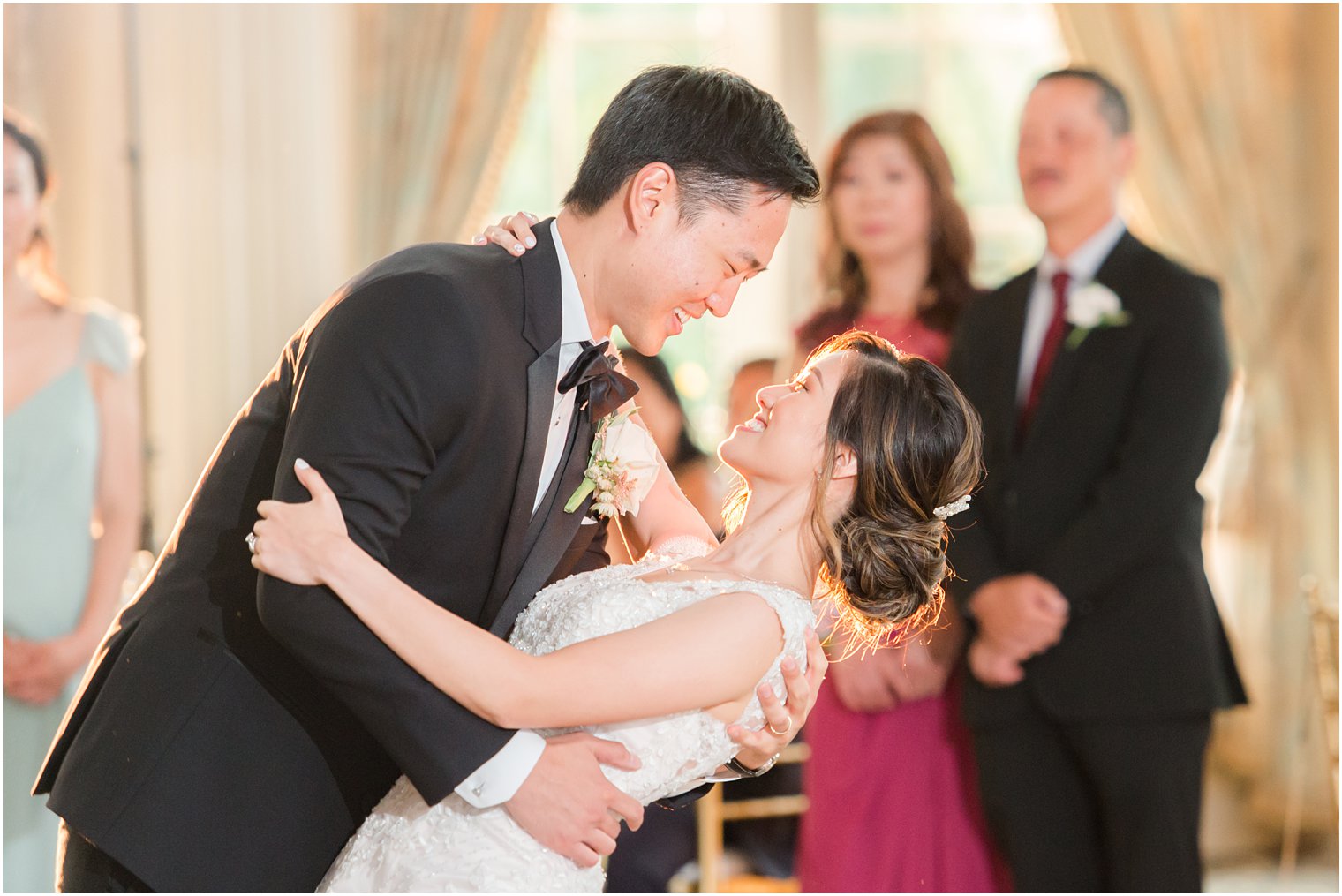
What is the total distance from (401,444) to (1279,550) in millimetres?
4396

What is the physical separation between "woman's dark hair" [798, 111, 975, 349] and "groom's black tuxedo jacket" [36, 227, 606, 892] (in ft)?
5.72

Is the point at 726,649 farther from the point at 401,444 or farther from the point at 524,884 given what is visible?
the point at 401,444

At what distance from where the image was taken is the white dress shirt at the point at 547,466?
162cm

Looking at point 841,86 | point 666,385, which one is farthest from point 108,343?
point 841,86

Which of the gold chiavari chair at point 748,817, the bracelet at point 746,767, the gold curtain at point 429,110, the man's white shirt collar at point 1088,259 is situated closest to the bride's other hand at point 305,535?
the bracelet at point 746,767

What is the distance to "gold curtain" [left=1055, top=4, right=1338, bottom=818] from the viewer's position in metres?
4.98

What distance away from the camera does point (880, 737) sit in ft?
10.7

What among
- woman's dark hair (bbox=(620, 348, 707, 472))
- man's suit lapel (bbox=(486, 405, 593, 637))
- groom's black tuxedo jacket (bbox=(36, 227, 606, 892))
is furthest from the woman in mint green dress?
man's suit lapel (bbox=(486, 405, 593, 637))

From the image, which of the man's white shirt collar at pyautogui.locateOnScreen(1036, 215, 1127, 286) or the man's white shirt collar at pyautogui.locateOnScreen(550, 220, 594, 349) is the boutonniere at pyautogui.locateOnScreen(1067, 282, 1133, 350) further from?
the man's white shirt collar at pyautogui.locateOnScreen(550, 220, 594, 349)

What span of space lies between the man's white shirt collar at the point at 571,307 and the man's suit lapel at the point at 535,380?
23mm

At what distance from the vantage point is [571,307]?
178 cm

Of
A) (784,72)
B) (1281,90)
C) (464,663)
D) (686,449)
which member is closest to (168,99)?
(686,449)

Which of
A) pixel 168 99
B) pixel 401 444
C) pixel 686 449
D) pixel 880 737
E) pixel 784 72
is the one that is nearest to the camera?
pixel 401 444

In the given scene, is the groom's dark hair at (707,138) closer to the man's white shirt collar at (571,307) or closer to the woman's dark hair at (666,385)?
the man's white shirt collar at (571,307)
